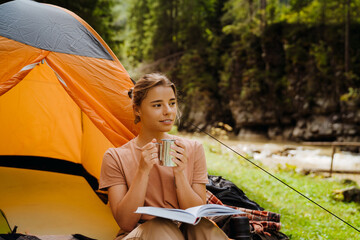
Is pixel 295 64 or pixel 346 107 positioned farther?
pixel 295 64

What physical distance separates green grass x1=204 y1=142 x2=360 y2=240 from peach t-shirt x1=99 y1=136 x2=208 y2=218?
5.90 feet

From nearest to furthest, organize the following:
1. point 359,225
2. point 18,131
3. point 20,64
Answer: point 20,64 → point 359,225 → point 18,131

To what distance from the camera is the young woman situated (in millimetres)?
1709

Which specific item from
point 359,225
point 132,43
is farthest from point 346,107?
point 132,43

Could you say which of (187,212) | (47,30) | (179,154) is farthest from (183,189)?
(47,30)

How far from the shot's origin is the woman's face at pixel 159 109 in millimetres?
1935

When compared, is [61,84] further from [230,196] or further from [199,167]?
[230,196]

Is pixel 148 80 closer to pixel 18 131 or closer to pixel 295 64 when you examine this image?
pixel 18 131

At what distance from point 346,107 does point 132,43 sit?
58.0 feet

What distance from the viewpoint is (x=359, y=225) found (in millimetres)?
3971

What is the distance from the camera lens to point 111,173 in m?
1.85

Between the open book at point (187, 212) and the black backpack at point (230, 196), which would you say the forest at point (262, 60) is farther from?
the open book at point (187, 212)

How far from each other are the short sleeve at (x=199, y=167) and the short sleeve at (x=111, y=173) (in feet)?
1.48

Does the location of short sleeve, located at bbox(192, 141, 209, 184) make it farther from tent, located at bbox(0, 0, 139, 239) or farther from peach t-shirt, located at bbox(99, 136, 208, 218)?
tent, located at bbox(0, 0, 139, 239)
